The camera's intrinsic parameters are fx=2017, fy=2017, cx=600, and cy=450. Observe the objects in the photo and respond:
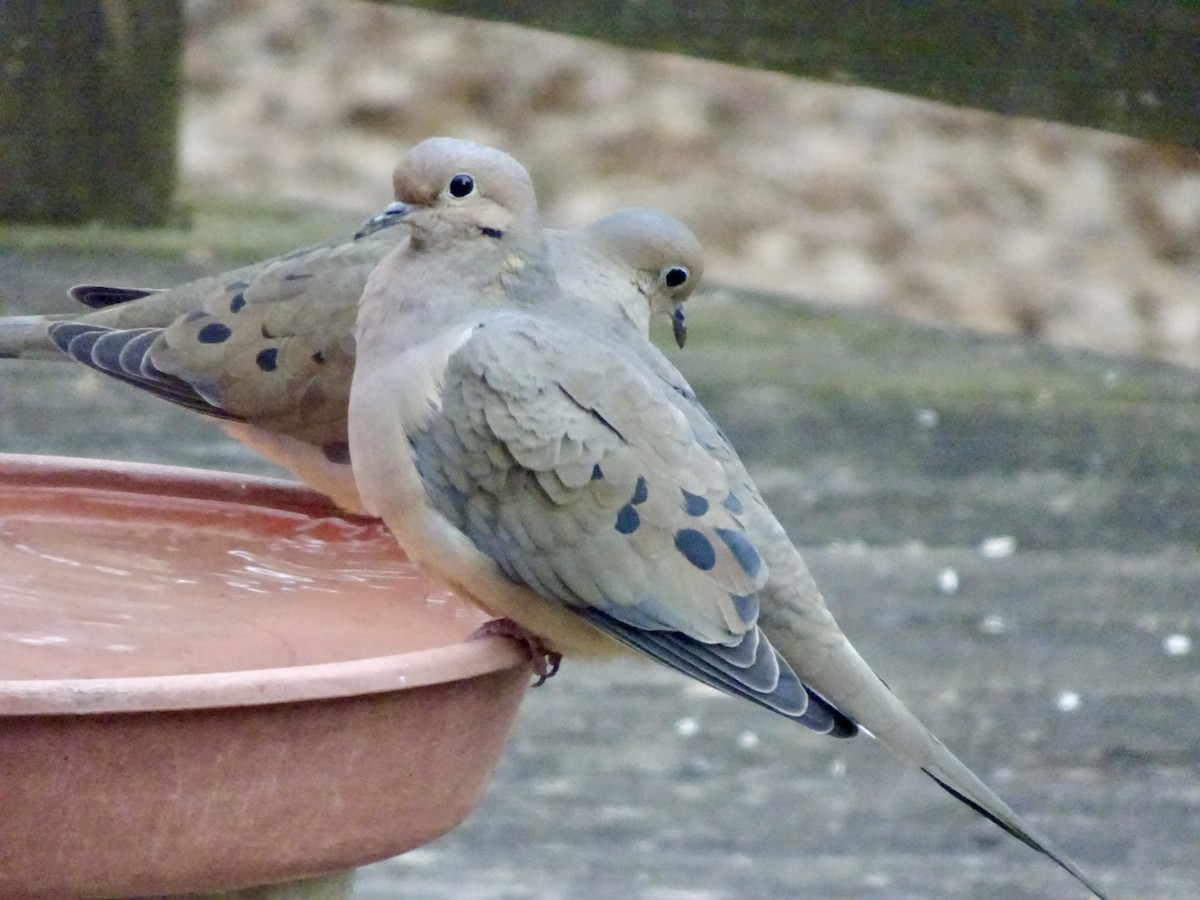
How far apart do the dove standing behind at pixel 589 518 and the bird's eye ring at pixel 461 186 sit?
0.50ft

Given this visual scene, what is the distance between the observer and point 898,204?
8.65m

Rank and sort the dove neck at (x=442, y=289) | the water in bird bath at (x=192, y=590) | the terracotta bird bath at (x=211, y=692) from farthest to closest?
the dove neck at (x=442, y=289)
the water in bird bath at (x=192, y=590)
the terracotta bird bath at (x=211, y=692)

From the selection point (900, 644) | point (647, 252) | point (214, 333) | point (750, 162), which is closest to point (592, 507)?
point (647, 252)

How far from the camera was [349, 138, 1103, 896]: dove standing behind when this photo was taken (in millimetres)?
2342

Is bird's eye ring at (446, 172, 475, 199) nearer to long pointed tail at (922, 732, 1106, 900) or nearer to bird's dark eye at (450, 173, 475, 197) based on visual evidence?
bird's dark eye at (450, 173, 475, 197)

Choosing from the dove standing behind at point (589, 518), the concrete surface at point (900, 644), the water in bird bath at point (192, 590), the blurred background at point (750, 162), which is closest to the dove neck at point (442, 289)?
the dove standing behind at point (589, 518)

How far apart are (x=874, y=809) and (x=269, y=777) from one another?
81.4 inches

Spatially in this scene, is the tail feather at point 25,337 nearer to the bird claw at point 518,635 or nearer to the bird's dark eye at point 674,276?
the bird's dark eye at point 674,276

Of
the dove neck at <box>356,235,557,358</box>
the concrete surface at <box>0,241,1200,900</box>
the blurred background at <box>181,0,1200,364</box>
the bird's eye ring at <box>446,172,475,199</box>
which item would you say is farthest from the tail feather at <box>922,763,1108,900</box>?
the blurred background at <box>181,0,1200,364</box>

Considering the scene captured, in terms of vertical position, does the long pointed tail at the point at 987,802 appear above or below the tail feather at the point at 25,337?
below

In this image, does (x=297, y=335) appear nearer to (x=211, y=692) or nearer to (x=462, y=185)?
(x=462, y=185)

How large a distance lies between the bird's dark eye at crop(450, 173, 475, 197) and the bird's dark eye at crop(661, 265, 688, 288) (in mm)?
657

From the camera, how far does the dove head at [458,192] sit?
2.53 metres

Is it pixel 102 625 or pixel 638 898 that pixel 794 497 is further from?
pixel 102 625
